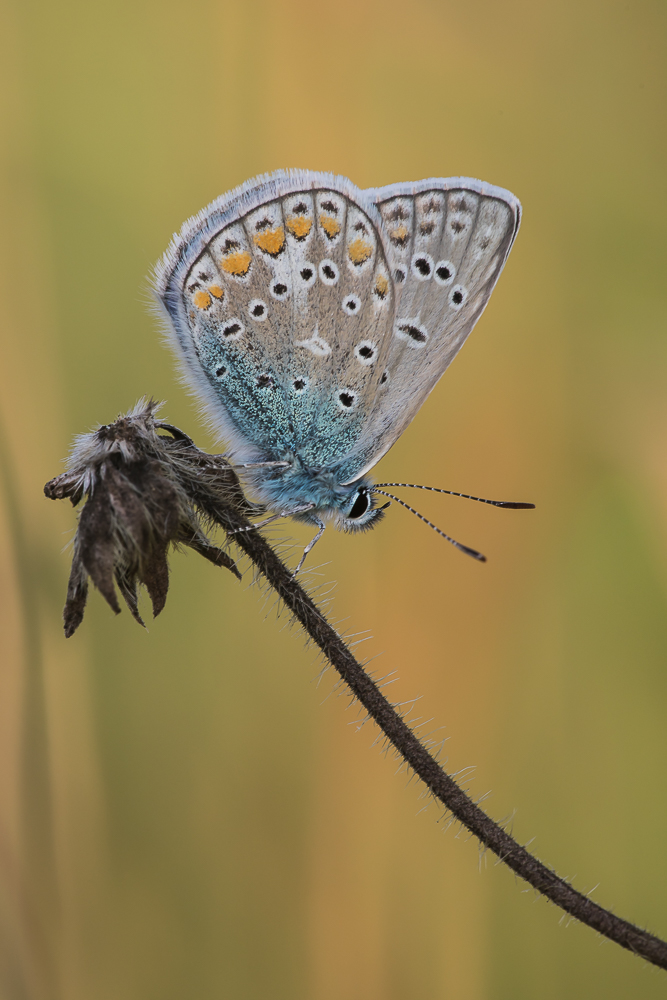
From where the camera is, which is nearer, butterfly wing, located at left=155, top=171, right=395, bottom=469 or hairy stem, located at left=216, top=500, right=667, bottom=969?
hairy stem, located at left=216, top=500, right=667, bottom=969

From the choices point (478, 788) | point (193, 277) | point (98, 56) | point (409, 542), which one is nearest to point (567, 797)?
point (478, 788)

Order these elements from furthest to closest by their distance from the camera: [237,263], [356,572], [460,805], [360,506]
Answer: [356,572] → [360,506] → [237,263] → [460,805]

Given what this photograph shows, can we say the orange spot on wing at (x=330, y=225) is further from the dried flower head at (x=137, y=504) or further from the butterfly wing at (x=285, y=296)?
the dried flower head at (x=137, y=504)

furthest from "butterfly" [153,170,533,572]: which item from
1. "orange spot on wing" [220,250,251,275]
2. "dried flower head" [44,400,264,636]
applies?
"dried flower head" [44,400,264,636]

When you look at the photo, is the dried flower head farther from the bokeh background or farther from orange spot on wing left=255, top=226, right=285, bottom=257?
the bokeh background

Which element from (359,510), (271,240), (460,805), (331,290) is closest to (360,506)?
(359,510)

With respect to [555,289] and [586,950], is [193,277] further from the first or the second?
[586,950]

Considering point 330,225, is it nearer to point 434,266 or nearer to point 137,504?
point 434,266
